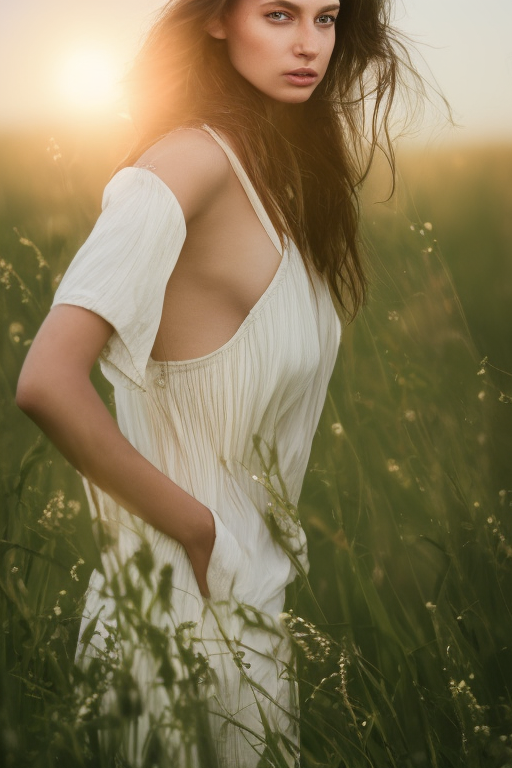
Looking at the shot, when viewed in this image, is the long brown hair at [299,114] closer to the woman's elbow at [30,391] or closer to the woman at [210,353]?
the woman at [210,353]

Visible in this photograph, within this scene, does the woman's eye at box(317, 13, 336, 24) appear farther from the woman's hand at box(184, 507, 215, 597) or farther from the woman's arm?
the woman's hand at box(184, 507, 215, 597)

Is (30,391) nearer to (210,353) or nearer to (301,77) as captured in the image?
(210,353)

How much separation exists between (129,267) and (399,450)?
888 mm

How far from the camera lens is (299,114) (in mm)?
1665

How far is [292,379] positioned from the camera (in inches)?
52.7

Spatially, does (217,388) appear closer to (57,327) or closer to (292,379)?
(292,379)

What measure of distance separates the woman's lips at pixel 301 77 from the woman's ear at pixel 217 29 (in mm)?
132

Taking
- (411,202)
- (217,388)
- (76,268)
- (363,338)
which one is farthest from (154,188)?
(411,202)

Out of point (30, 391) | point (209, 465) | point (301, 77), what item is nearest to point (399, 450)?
point (209, 465)

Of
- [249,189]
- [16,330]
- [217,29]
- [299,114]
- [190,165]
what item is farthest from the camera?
[16,330]

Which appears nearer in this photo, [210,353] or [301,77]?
[210,353]

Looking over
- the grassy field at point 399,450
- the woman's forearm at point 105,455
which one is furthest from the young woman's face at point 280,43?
the woman's forearm at point 105,455

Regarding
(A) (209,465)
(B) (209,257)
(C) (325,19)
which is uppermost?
(C) (325,19)

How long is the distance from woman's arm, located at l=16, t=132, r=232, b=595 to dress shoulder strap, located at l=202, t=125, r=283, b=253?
0.9 inches
